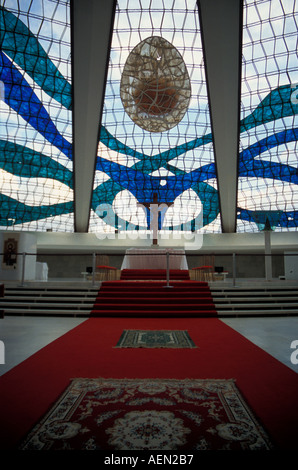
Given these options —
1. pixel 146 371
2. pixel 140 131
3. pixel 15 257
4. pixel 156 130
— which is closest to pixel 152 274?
pixel 15 257

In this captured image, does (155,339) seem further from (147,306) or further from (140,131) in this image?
(140,131)

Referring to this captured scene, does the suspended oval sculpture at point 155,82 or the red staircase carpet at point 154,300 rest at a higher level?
the suspended oval sculpture at point 155,82

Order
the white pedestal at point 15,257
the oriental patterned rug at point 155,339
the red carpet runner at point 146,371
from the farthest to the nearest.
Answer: the white pedestal at point 15,257
the oriental patterned rug at point 155,339
the red carpet runner at point 146,371

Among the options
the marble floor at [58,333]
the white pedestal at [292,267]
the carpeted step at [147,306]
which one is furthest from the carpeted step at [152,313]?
the white pedestal at [292,267]

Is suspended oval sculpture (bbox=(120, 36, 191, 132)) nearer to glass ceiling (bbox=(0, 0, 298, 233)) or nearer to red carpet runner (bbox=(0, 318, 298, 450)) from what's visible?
glass ceiling (bbox=(0, 0, 298, 233))

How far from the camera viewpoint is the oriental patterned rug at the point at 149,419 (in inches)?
99.3

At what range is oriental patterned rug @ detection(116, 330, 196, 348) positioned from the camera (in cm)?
600

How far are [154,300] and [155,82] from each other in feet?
26.4

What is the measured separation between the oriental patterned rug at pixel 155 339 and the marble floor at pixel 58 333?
134 centimetres

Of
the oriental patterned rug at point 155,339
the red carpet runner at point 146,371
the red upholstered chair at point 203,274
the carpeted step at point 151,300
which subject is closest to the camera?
the red carpet runner at point 146,371

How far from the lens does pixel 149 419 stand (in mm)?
2941

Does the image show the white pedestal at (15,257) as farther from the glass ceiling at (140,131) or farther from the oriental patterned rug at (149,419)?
the oriental patterned rug at (149,419)

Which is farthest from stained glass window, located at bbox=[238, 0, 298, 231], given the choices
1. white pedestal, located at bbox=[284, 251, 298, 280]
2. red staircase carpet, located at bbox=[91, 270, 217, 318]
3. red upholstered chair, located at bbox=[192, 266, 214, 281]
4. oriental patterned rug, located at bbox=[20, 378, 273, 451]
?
oriental patterned rug, located at bbox=[20, 378, 273, 451]

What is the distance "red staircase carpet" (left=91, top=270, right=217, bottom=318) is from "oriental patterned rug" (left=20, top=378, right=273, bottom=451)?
5.90 m
